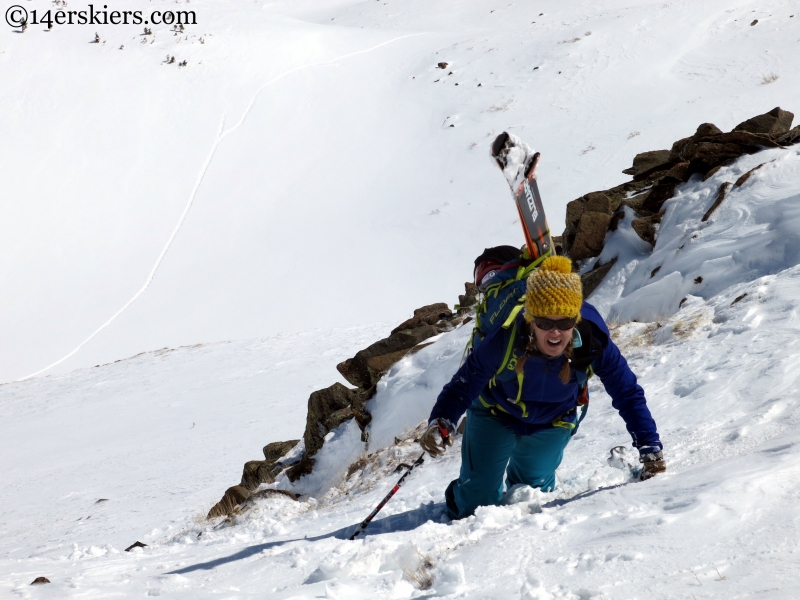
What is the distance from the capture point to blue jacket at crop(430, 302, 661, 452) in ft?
11.2

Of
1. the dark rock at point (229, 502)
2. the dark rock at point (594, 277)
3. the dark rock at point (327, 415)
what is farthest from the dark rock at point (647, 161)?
the dark rock at point (229, 502)

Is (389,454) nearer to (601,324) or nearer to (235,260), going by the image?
(601,324)

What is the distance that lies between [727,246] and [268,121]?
21582 millimetres

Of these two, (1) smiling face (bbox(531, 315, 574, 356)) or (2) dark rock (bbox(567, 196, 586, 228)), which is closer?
(1) smiling face (bbox(531, 315, 574, 356))

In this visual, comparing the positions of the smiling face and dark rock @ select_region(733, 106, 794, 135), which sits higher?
dark rock @ select_region(733, 106, 794, 135)

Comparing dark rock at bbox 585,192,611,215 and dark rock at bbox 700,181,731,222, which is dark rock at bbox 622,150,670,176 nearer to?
dark rock at bbox 585,192,611,215

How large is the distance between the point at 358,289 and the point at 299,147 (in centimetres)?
854

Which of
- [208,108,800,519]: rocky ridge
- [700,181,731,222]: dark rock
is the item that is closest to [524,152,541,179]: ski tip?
[208,108,800,519]: rocky ridge

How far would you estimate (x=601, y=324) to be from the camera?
341 cm

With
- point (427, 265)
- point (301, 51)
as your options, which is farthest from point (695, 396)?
point (301, 51)

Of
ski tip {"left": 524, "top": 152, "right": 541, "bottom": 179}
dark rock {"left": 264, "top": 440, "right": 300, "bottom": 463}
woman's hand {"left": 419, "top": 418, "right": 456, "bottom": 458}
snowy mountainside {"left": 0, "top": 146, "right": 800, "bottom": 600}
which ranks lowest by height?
dark rock {"left": 264, "top": 440, "right": 300, "bottom": 463}

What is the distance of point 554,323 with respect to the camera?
10.4 ft

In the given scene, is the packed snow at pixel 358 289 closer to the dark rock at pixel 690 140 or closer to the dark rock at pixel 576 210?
the dark rock at pixel 576 210

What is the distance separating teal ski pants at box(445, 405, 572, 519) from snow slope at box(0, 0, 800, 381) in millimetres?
12704
